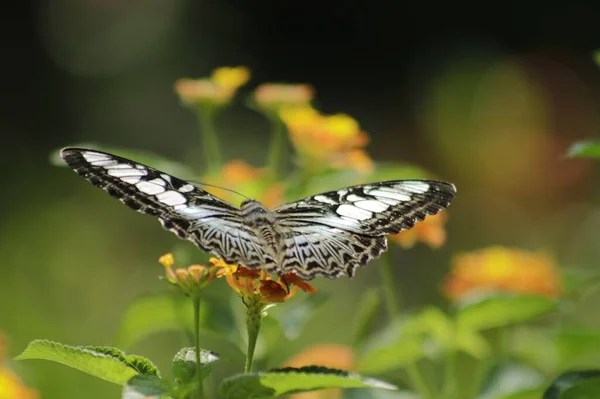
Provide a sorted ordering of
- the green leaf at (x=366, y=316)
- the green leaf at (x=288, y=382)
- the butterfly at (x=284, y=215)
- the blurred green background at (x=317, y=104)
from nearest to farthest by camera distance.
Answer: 1. the green leaf at (x=288, y=382)
2. the butterfly at (x=284, y=215)
3. the green leaf at (x=366, y=316)
4. the blurred green background at (x=317, y=104)

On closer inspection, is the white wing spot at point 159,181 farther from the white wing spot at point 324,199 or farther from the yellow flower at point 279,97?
the yellow flower at point 279,97

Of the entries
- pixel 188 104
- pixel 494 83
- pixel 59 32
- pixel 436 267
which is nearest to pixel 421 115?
pixel 494 83

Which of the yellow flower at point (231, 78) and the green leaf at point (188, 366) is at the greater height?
the yellow flower at point (231, 78)

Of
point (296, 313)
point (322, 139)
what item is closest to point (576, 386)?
point (296, 313)

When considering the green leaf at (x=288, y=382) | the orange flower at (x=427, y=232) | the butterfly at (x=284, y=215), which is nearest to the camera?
the green leaf at (x=288, y=382)

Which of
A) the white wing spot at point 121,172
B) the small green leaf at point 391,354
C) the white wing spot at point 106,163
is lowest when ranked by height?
the small green leaf at point 391,354

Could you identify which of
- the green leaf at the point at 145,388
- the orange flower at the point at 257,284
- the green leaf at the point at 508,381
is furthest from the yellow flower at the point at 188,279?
the green leaf at the point at 508,381

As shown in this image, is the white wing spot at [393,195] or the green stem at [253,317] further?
the white wing spot at [393,195]

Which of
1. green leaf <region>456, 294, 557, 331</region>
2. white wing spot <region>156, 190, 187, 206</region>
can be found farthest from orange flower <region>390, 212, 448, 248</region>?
white wing spot <region>156, 190, 187, 206</region>
